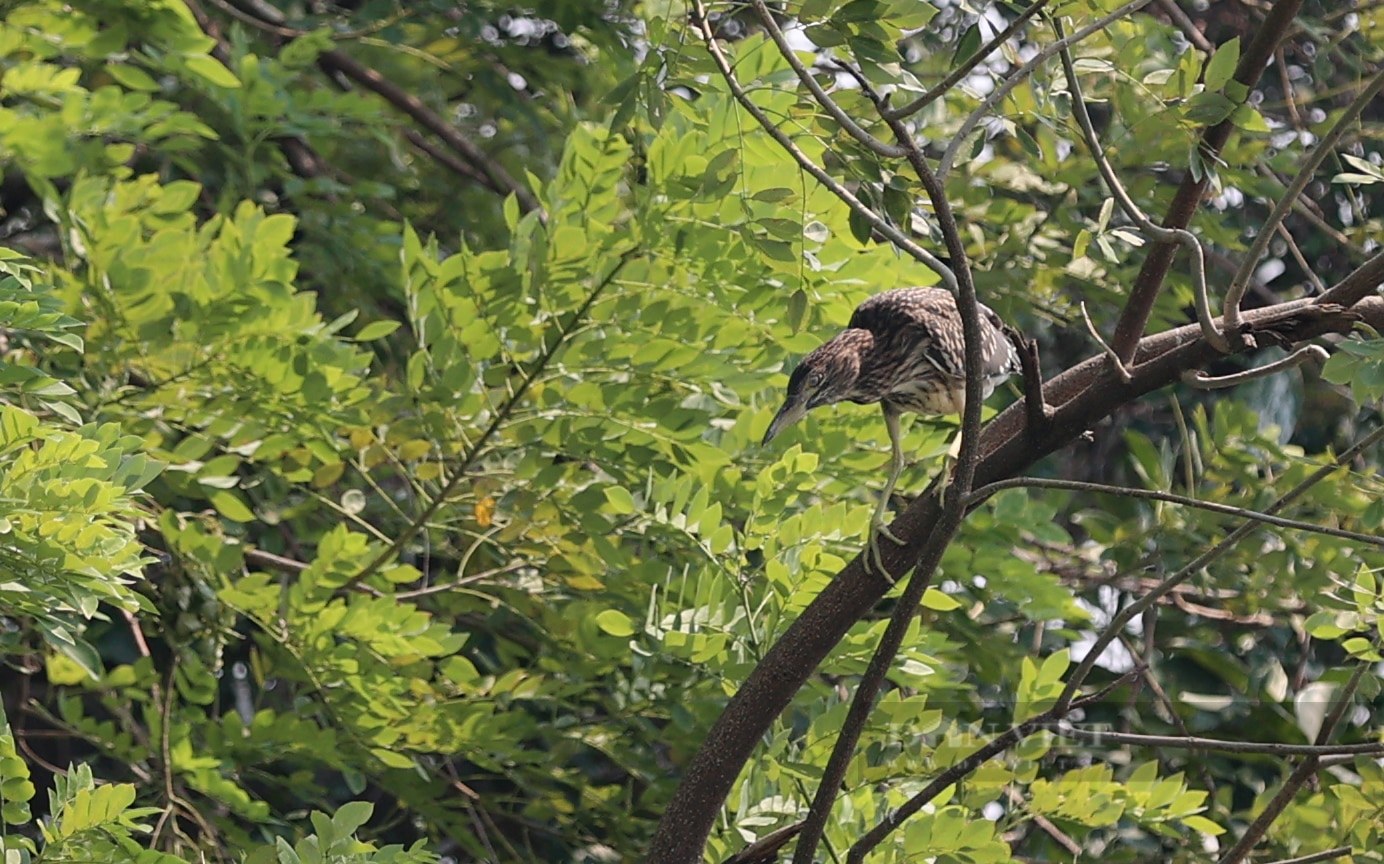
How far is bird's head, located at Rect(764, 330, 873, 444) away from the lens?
236 cm

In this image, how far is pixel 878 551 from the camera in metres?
2.04

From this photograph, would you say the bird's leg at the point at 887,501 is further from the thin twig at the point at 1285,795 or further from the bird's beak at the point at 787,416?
the thin twig at the point at 1285,795

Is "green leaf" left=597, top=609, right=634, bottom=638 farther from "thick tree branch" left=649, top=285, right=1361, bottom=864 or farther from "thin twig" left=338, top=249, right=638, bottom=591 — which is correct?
"thin twig" left=338, top=249, right=638, bottom=591

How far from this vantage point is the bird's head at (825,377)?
7.75 ft

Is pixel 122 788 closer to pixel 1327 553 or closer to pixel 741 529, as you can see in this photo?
pixel 741 529

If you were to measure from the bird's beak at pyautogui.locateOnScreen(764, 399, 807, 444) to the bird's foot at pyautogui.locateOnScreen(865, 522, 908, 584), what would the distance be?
1.02 ft

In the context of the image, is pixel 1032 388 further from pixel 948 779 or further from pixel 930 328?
pixel 930 328

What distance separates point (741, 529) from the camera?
262 centimetres

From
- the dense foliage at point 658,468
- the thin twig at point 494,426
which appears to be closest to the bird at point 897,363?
the dense foliage at point 658,468

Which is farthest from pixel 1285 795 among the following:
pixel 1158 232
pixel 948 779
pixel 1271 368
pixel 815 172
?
pixel 815 172

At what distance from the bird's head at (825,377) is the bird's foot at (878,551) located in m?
0.31

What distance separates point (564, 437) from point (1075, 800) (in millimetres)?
970

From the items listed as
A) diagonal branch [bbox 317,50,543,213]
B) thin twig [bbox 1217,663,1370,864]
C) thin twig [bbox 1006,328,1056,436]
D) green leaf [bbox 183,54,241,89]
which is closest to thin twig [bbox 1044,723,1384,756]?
thin twig [bbox 1217,663,1370,864]

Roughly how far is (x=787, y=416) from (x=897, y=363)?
189 millimetres
